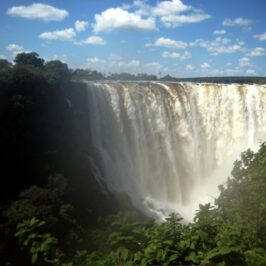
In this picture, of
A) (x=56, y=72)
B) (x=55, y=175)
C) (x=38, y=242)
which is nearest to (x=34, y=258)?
(x=38, y=242)

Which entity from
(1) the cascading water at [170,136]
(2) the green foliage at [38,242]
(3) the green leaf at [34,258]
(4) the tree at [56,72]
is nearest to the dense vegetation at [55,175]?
(4) the tree at [56,72]

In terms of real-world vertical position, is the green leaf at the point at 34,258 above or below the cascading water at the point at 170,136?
above

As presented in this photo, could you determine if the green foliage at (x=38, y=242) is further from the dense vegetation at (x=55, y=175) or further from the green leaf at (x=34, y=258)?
the dense vegetation at (x=55, y=175)

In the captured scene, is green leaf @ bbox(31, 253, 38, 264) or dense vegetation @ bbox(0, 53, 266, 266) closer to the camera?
green leaf @ bbox(31, 253, 38, 264)

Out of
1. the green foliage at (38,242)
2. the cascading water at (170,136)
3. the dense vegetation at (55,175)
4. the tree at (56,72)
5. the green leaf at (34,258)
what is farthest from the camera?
the cascading water at (170,136)

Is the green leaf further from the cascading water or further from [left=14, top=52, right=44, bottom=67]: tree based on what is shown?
[left=14, top=52, right=44, bottom=67]: tree

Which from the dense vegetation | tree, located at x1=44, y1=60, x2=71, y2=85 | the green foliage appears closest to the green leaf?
the green foliage

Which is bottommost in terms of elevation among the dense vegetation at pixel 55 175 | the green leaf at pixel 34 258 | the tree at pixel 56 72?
the dense vegetation at pixel 55 175

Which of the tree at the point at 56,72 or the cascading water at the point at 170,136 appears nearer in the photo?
the tree at the point at 56,72

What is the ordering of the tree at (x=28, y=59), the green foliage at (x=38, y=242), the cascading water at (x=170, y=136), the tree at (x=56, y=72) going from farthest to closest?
the tree at (x=28, y=59), the cascading water at (x=170, y=136), the tree at (x=56, y=72), the green foliage at (x=38, y=242)
